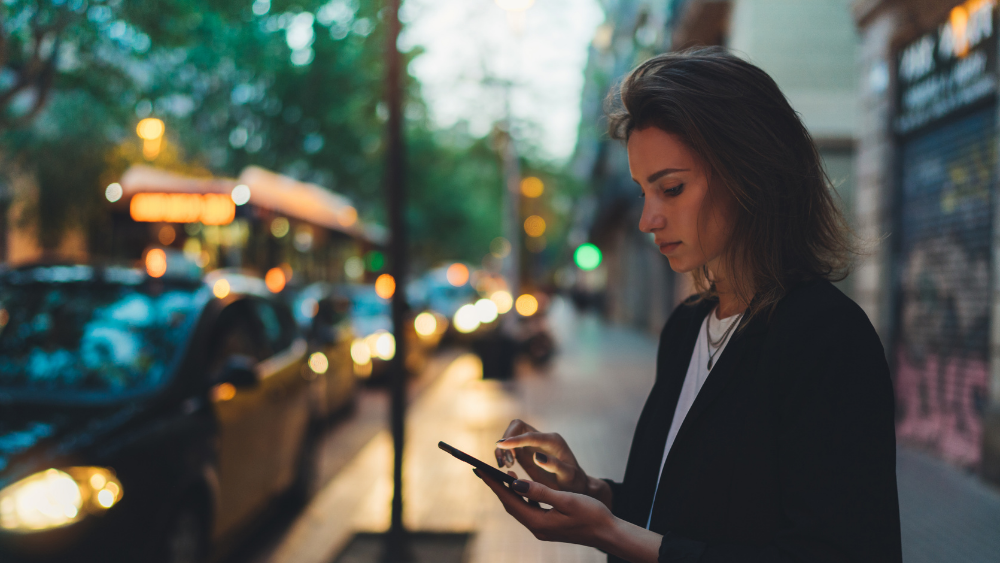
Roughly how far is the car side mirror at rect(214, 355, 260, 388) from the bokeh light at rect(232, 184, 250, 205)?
9.79m

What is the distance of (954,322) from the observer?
725cm

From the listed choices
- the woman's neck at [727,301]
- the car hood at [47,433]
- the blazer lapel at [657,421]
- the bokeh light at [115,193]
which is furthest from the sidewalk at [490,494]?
the bokeh light at [115,193]

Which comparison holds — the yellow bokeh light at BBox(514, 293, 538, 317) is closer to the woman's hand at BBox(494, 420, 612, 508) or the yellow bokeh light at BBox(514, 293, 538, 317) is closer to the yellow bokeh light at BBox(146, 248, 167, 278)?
the yellow bokeh light at BBox(146, 248, 167, 278)

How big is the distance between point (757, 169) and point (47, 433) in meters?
3.37

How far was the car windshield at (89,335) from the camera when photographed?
13.5 ft

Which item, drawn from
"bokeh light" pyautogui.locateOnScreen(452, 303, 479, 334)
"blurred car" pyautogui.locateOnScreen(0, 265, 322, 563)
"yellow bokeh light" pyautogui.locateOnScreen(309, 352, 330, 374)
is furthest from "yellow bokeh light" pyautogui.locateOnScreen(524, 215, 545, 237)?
"blurred car" pyautogui.locateOnScreen(0, 265, 322, 563)

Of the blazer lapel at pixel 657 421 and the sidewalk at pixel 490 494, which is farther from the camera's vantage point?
the sidewalk at pixel 490 494

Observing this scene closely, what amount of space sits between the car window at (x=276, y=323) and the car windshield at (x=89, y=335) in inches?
37.6

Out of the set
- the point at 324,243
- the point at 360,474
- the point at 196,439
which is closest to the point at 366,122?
the point at 324,243

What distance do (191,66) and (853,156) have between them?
13.2 meters

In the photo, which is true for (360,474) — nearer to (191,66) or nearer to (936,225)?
(936,225)

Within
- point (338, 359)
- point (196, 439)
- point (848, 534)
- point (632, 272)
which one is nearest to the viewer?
point (848, 534)

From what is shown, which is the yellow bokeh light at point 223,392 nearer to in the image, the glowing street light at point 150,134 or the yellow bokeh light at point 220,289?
the yellow bokeh light at point 220,289

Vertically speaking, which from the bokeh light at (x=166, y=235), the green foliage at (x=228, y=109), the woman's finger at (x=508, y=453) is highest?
the green foliage at (x=228, y=109)
